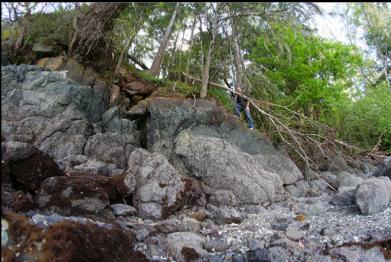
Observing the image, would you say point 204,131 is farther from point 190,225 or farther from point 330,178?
point 330,178

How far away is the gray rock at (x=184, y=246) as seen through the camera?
5952mm

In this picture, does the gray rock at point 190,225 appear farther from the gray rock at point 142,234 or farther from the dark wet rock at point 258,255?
the dark wet rock at point 258,255

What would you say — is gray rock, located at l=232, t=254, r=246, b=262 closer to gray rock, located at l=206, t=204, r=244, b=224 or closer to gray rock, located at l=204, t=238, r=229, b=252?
gray rock, located at l=204, t=238, r=229, b=252

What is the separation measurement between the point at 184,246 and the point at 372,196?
4.50 m

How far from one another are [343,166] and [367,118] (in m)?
4.66

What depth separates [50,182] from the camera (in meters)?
6.57

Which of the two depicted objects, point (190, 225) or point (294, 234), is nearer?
point (294, 234)

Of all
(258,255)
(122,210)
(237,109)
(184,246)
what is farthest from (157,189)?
(237,109)

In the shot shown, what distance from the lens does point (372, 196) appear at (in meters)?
8.11

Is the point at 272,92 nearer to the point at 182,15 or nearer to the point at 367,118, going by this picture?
the point at 182,15

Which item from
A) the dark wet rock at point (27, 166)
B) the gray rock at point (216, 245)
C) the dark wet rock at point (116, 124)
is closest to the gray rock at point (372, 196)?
the gray rock at point (216, 245)

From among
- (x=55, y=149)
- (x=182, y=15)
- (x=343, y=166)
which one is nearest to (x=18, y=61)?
(x=55, y=149)

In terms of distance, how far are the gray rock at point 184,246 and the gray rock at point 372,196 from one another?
3848mm

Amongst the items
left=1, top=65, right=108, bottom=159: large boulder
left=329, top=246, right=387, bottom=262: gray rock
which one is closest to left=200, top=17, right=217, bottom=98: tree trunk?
left=1, top=65, right=108, bottom=159: large boulder
